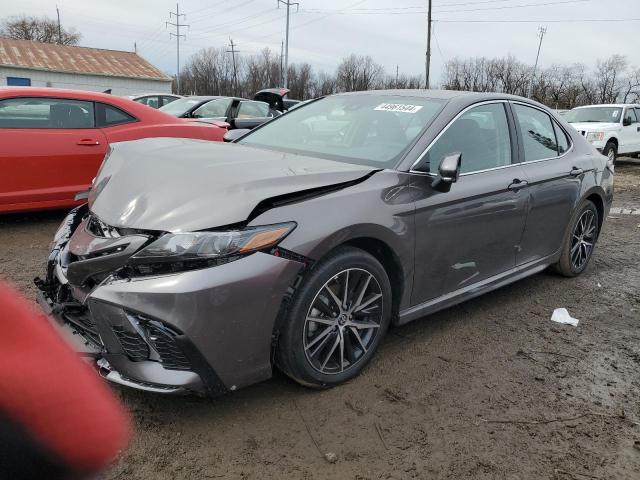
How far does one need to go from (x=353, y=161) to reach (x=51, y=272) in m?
1.84

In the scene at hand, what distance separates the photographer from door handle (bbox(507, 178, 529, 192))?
3758mm

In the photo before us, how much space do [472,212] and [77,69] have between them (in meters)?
39.3

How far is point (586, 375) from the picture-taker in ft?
10.7

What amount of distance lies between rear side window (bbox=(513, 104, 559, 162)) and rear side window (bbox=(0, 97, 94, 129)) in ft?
14.5

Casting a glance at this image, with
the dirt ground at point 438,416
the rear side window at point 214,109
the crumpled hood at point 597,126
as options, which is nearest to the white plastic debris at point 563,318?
the dirt ground at point 438,416

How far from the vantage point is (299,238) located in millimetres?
2551

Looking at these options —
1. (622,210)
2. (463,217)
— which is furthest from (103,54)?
(463,217)

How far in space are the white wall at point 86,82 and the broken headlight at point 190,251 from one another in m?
34.3

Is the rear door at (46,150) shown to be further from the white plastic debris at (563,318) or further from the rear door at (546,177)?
the white plastic debris at (563,318)

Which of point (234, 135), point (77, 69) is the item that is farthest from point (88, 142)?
point (77, 69)

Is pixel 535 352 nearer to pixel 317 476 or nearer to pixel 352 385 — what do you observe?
pixel 352 385

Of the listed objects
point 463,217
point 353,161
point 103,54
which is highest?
point 103,54

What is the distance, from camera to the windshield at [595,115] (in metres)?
14.4

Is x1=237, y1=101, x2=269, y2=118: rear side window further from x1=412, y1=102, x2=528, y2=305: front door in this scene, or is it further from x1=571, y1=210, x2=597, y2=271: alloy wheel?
x1=412, y1=102, x2=528, y2=305: front door
